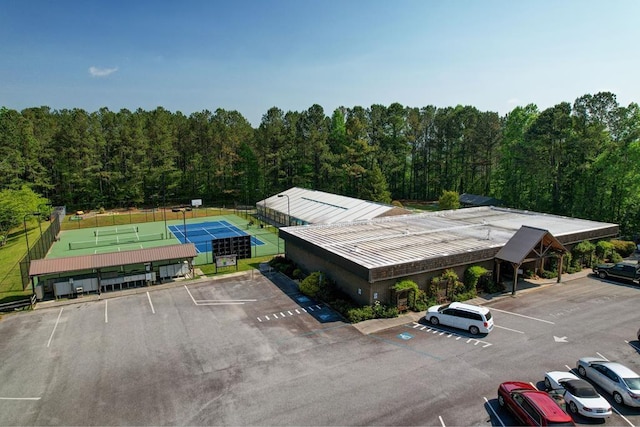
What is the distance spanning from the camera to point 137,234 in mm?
50531

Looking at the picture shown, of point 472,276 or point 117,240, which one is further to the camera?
point 117,240

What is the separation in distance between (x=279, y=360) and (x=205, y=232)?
36459 mm

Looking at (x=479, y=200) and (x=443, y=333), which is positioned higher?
(x=479, y=200)

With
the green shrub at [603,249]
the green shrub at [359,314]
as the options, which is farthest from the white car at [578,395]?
the green shrub at [603,249]

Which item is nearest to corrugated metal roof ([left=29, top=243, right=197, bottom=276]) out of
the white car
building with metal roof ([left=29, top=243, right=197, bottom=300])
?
building with metal roof ([left=29, top=243, right=197, bottom=300])

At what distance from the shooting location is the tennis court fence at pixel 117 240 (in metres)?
44.9

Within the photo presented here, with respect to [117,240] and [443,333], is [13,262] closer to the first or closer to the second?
[117,240]

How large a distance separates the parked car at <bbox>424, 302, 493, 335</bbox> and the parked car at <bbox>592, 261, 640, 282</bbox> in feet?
48.7

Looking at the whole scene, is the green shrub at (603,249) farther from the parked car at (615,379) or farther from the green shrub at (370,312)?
the green shrub at (370,312)

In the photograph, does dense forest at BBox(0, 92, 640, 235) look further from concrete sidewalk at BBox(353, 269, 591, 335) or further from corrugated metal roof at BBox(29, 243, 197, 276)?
corrugated metal roof at BBox(29, 243, 197, 276)

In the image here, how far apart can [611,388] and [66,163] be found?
81.9 m

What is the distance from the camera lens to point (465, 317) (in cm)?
2106

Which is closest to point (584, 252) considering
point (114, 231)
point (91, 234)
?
point (114, 231)

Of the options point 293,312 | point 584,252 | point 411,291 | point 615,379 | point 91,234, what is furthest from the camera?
point 91,234
